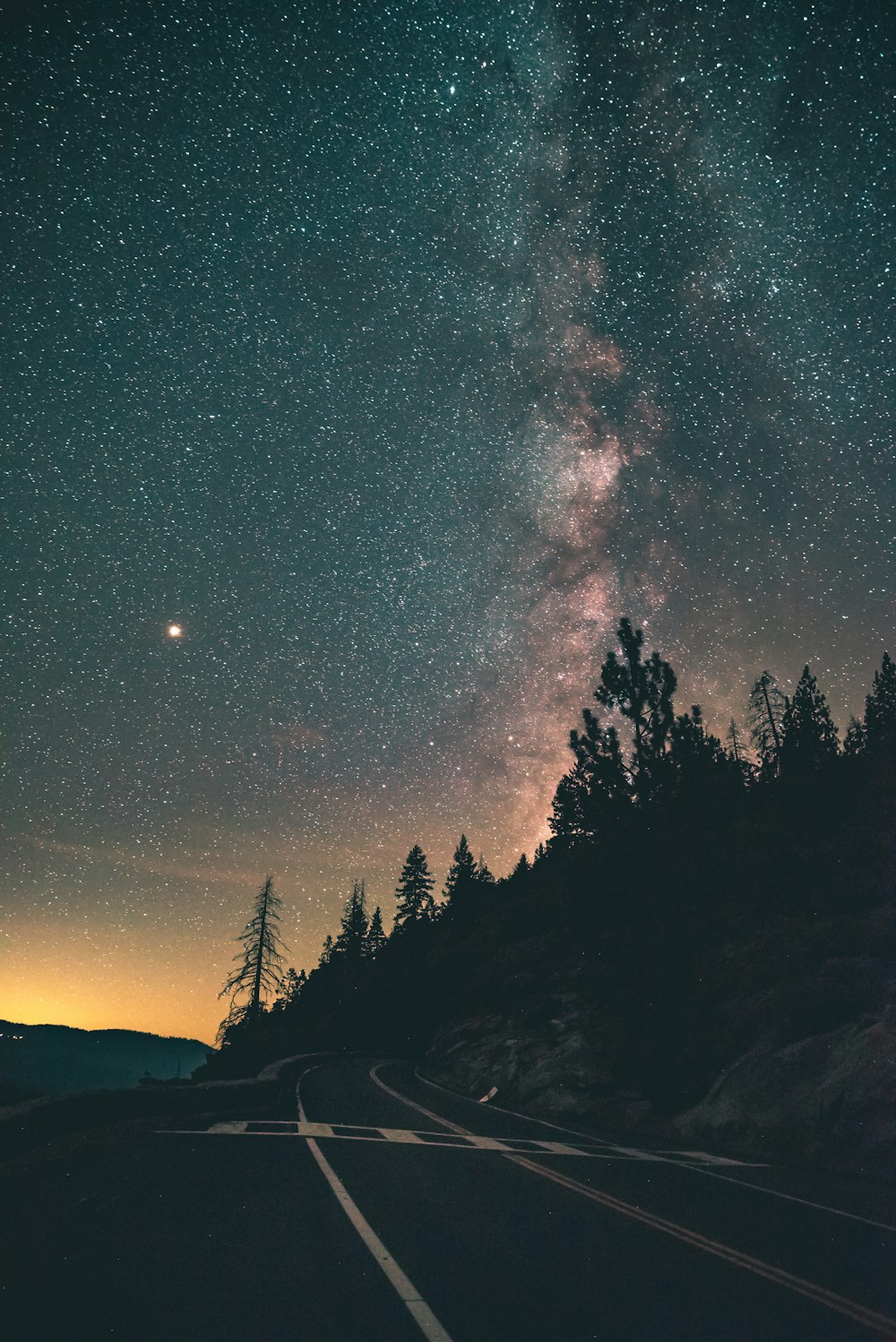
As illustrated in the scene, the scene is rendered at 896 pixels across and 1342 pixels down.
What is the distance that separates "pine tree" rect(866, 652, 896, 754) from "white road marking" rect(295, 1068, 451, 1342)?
41.1 metres

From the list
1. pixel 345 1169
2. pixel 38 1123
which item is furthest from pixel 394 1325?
pixel 38 1123

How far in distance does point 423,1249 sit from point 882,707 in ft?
216

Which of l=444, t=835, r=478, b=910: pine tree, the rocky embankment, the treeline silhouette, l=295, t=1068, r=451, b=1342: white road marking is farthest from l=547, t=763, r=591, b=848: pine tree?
l=444, t=835, r=478, b=910: pine tree

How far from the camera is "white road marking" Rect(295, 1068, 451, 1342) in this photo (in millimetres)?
4145

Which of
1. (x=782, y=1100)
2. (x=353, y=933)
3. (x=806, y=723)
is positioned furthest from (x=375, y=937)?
(x=782, y=1100)

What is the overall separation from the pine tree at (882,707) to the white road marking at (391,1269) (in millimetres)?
41095

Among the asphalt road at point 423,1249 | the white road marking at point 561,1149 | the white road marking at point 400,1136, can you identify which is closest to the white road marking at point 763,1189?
the asphalt road at point 423,1249

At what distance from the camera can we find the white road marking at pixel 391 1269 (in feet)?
13.6

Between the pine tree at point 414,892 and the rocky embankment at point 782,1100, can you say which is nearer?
the rocky embankment at point 782,1100

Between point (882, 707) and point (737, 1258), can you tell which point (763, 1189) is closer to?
point (737, 1258)

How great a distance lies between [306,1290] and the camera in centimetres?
473

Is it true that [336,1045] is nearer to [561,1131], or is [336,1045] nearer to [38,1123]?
[561,1131]

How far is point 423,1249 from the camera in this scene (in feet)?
19.3

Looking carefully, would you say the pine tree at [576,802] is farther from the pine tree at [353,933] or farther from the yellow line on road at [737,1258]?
the pine tree at [353,933]
